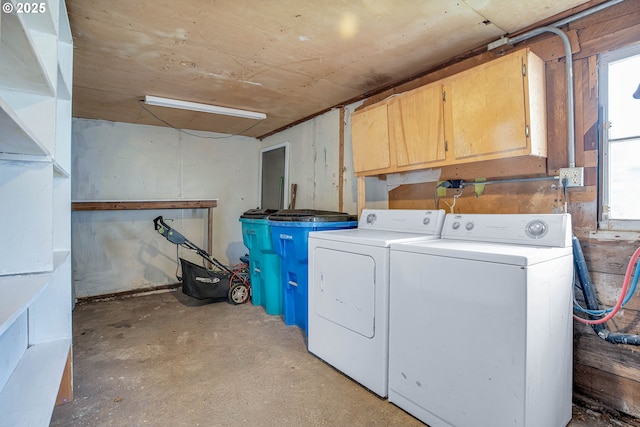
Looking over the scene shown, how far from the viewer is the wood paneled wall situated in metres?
1.69

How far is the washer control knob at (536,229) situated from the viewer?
5.56 feet

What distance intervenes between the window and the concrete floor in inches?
42.2

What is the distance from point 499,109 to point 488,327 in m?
1.19

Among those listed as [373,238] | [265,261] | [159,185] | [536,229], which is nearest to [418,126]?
[373,238]

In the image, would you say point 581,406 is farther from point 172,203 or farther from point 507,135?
point 172,203

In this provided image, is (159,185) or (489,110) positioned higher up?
(489,110)

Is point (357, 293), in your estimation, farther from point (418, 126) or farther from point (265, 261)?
point (265, 261)

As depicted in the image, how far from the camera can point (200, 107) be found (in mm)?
3391

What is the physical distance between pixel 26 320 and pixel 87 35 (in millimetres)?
1701

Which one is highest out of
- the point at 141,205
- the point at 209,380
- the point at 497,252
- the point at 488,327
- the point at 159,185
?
the point at 159,185

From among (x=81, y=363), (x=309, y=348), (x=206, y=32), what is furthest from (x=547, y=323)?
(x=81, y=363)

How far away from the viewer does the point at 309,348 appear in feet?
8.05

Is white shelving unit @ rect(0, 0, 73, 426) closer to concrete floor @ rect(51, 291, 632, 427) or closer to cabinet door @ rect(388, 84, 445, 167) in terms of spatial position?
concrete floor @ rect(51, 291, 632, 427)

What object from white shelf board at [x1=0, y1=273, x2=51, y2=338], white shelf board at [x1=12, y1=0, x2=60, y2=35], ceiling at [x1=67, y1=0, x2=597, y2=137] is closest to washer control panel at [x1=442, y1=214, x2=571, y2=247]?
ceiling at [x1=67, y1=0, x2=597, y2=137]
